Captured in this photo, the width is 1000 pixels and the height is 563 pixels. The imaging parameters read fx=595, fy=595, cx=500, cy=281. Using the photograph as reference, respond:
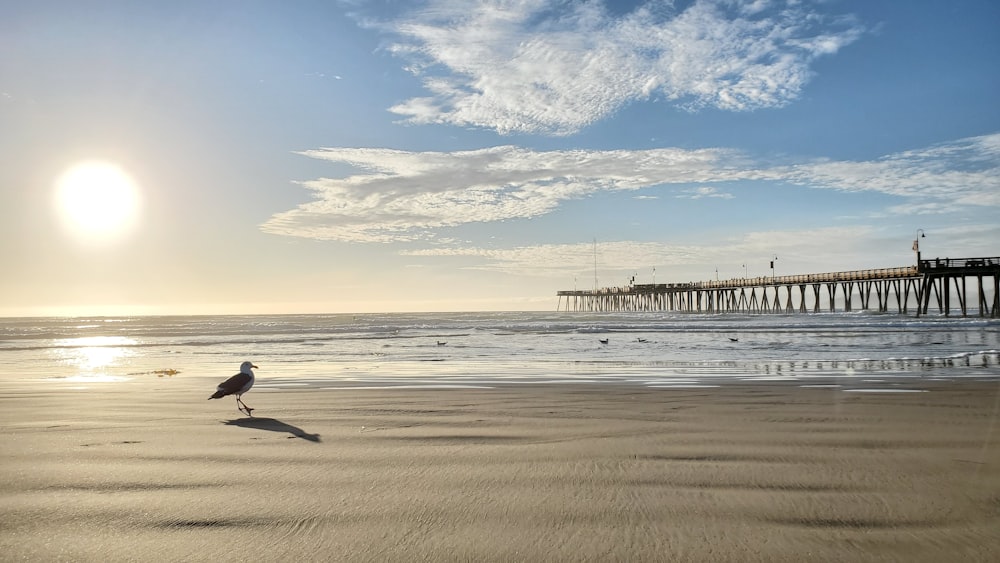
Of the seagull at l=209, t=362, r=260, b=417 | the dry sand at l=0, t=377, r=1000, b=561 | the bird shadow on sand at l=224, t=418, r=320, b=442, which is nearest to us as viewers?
the dry sand at l=0, t=377, r=1000, b=561

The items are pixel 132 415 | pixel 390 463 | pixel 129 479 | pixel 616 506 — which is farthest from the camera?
pixel 132 415

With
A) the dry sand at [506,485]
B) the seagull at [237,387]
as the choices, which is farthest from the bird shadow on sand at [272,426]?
the seagull at [237,387]

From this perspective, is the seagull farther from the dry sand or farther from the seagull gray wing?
the dry sand

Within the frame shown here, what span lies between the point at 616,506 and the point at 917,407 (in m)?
5.64

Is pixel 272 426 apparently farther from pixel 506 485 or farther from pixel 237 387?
pixel 506 485

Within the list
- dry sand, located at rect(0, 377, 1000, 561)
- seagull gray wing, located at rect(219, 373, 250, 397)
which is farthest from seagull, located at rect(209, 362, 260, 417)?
dry sand, located at rect(0, 377, 1000, 561)

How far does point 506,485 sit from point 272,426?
3.26 meters

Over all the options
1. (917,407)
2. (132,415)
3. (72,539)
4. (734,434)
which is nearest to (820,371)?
(917,407)

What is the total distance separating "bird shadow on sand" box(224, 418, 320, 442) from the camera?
17.6 ft

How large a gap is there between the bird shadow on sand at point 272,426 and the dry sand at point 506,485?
0.05 metres

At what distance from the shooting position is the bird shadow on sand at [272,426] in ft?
17.6

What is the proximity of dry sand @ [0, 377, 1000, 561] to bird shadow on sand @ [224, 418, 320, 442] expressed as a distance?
0.05m

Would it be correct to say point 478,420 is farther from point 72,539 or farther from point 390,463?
point 72,539

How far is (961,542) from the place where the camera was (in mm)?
2705
